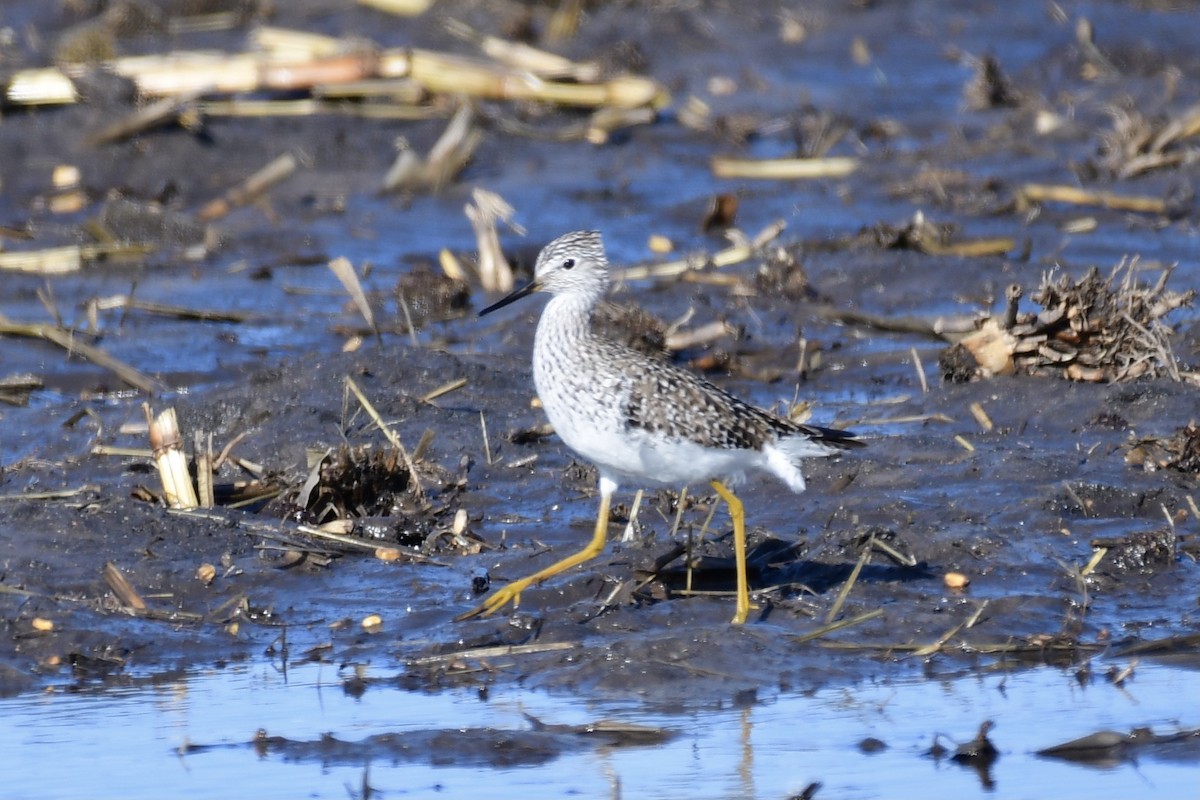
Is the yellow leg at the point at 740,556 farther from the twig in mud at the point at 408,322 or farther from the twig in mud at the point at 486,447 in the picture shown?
the twig in mud at the point at 408,322

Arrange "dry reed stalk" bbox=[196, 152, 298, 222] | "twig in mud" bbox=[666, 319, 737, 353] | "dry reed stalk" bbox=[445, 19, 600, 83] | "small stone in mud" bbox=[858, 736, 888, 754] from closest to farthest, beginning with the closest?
"small stone in mud" bbox=[858, 736, 888, 754], "twig in mud" bbox=[666, 319, 737, 353], "dry reed stalk" bbox=[196, 152, 298, 222], "dry reed stalk" bbox=[445, 19, 600, 83]

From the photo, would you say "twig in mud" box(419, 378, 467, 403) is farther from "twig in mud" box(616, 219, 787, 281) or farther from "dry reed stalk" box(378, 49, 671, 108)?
"dry reed stalk" box(378, 49, 671, 108)

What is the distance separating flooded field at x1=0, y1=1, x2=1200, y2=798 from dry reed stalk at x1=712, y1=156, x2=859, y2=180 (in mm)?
59

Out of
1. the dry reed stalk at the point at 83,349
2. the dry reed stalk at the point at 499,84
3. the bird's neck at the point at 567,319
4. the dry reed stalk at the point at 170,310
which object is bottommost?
the dry reed stalk at the point at 170,310

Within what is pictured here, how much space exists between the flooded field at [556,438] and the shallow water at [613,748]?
0.02 meters

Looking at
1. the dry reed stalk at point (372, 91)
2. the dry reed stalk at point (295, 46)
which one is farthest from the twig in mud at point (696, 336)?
the dry reed stalk at point (295, 46)

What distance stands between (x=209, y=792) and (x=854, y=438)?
3.10m

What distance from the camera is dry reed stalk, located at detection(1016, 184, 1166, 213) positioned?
47.9 ft

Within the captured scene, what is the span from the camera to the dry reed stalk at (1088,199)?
1460 centimetres

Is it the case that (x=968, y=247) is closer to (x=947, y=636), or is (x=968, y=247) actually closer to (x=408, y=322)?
(x=408, y=322)

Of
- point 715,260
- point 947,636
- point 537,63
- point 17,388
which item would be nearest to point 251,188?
point 537,63

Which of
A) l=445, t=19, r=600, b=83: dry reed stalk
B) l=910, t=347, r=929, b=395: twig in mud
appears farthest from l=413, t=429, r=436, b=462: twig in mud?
l=445, t=19, r=600, b=83: dry reed stalk

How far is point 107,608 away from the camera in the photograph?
7.65 metres

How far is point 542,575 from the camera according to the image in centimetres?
759
